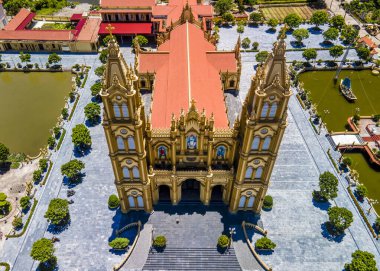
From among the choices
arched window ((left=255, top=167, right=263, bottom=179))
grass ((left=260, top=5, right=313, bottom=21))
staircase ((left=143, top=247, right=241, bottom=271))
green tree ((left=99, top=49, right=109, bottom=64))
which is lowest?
staircase ((left=143, top=247, right=241, bottom=271))

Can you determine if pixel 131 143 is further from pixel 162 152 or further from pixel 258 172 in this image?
pixel 258 172

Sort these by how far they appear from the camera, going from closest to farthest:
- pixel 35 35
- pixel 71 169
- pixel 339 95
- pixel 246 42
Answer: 1. pixel 71 169
2. pixel 339 95
3. pixel 35 35
4. pixel 246 42

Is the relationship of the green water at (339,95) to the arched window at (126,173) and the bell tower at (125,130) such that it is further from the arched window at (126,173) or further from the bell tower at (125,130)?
the arched window at (126,173)

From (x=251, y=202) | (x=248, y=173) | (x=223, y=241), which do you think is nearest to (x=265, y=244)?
(x=223, y=241)

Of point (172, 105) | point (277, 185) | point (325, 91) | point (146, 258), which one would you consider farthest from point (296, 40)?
point (146, 258)

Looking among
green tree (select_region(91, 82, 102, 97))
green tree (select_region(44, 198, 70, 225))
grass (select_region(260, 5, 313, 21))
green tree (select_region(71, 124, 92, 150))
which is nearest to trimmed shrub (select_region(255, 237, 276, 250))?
green tree (select_region(44, 198, 70, 225))

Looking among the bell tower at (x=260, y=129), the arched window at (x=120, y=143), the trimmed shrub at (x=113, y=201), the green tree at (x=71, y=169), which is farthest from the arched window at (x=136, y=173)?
the bell tower at (x=260, y=129)

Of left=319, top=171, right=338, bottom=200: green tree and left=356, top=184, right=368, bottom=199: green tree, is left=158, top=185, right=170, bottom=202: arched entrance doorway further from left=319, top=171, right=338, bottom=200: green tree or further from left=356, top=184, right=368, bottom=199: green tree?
left=356, top=184, right=368, bottom=199: green tree
